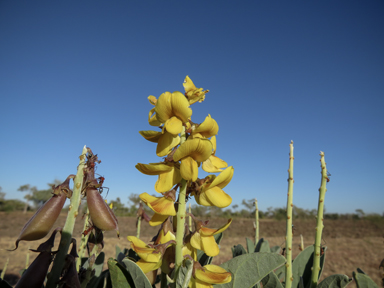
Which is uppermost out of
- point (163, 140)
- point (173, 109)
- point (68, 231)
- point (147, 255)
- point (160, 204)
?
point (173, 109)

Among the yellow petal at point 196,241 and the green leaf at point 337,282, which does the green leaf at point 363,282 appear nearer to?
the green leaf at point 337,282

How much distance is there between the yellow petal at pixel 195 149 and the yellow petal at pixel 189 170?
43 mm

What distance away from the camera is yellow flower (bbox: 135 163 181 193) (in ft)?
3.80

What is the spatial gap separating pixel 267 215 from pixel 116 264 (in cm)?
3728

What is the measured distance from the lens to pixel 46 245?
100 centimetres

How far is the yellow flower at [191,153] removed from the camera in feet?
3.64

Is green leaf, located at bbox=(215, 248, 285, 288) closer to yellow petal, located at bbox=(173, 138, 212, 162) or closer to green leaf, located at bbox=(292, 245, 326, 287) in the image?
yellow petal, located at bbox=(173, 138, 212, 162)

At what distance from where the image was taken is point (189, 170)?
1.14 m

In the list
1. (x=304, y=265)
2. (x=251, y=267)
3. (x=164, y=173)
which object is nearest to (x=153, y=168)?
(x=164, y=173)

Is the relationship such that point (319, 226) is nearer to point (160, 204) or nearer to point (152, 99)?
point (160, 204)

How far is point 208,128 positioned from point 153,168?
14.1 inches

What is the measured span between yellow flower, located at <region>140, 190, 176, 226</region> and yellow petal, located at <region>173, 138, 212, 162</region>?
0.69 ft

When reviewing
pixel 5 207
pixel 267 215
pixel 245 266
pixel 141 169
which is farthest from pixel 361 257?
pixel 5 207

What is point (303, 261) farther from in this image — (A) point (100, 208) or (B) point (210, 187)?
(A) point (100, 208)
